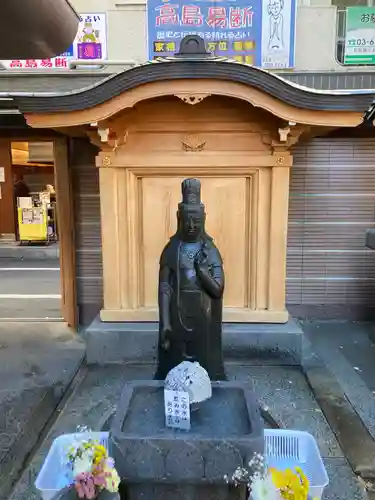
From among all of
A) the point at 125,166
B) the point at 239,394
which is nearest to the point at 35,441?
the point at 239,394

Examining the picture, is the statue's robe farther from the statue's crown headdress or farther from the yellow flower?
the yellow flower

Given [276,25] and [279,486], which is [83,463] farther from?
[276,25]

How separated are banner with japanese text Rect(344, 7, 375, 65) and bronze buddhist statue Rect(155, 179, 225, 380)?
16.7 ft

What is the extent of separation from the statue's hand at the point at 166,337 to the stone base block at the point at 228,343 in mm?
1674

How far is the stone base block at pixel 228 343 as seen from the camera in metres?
→ 5.65

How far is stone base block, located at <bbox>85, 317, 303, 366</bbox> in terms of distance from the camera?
18.5ft

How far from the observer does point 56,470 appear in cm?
319

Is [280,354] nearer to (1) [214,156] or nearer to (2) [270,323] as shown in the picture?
(2) [270,323]

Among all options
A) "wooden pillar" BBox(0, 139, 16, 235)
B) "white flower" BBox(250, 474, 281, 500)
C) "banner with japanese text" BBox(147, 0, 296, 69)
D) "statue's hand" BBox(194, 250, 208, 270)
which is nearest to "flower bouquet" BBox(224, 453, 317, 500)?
"white flower" BBox(250, 474, 281, 500)

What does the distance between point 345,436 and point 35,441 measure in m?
2.92

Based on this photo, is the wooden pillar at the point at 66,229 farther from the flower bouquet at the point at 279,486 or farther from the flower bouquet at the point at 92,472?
the flower bouquet at the point at 279,486

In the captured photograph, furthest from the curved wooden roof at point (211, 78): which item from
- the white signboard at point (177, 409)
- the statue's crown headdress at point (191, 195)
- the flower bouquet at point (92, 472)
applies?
the flower bouquet at point (92, 472)

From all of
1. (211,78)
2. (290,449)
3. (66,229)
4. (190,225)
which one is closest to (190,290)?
(190,225)

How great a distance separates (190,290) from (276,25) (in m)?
5.41
